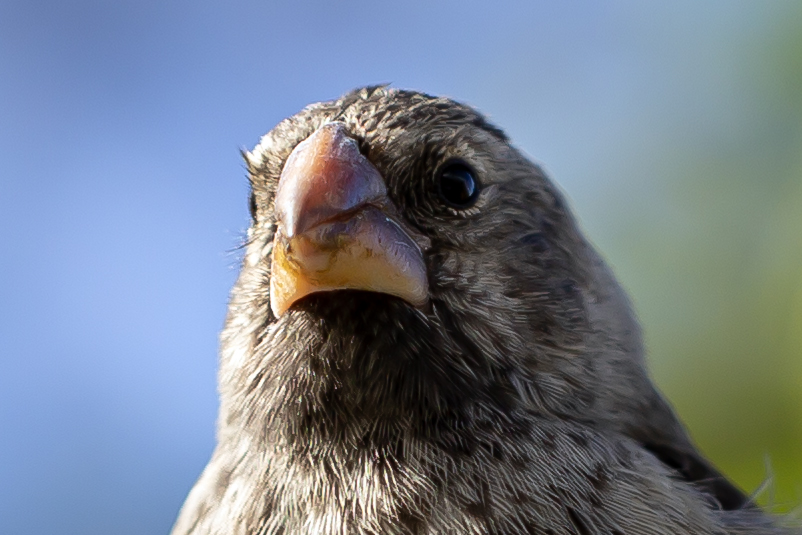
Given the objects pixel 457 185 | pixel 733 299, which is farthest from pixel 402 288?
pixel 733 299

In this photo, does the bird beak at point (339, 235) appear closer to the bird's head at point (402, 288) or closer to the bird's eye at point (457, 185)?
the bird's head at point (402, 288)

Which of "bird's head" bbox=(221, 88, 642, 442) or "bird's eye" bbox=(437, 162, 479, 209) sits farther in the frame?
"bird's eye" bbox=(437, 162, 479, 209)

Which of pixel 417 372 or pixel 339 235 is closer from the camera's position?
pixel 339 235

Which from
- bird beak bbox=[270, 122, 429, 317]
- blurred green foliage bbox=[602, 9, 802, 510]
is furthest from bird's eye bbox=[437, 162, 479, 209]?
blurred green foliage bbox=[602, 9, 802, 510]

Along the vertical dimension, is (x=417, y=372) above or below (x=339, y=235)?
below

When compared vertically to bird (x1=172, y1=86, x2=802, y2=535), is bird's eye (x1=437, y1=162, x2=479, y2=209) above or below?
above

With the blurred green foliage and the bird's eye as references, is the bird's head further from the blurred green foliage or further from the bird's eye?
the blurred green foliage

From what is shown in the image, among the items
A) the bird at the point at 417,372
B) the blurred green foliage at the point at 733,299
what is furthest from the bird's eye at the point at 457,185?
the blurred green foliage at the point at 733,299

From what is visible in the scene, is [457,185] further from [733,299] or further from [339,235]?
[733,299]
